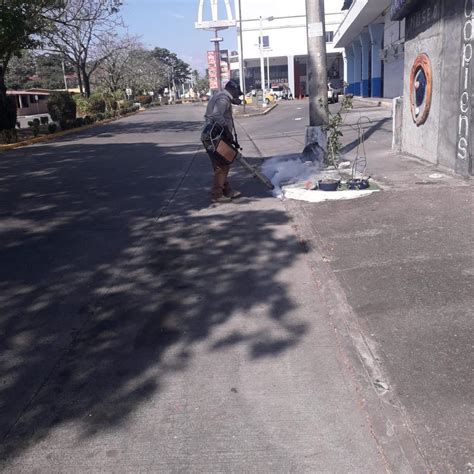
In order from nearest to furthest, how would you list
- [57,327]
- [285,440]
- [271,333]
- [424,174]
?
[285,440] → [271,333] → [57,327] → [424,174]

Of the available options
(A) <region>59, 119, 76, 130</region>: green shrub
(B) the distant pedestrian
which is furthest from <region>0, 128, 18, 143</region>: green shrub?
(B) the distant pedestrian

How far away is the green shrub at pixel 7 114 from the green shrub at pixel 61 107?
169 inches

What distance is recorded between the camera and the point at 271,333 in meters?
4.07

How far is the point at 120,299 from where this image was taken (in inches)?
192

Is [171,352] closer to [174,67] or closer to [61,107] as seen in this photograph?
[61,107]

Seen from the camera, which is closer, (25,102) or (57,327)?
(57,327)

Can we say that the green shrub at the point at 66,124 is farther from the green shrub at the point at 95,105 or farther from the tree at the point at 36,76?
the tree at the point at 36,76

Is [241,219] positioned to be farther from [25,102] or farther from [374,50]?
[25,102]

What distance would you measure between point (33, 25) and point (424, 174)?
734 inches

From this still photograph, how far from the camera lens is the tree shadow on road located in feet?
11.2

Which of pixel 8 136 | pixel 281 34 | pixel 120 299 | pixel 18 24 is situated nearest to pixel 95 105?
pixel 8 136

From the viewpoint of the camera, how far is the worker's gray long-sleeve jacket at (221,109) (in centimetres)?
777

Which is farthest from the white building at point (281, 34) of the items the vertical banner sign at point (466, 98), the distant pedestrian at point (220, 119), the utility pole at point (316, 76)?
the distant pedestrian at point (220, 119)

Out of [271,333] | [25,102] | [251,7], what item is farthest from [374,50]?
[25,102]
